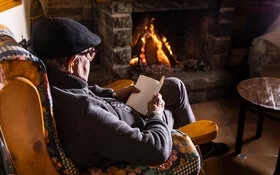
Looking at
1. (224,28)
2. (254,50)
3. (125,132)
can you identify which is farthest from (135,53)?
(125,132)

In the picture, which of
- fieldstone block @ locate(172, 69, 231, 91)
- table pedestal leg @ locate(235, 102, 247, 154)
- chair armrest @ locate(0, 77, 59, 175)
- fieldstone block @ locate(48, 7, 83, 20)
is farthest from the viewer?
fieldstone block @ locate(172, 69, 231, 91)

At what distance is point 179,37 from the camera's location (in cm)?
302

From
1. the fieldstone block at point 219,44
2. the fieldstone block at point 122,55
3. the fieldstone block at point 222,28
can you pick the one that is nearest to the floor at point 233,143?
the fieldstone block at point 219,44

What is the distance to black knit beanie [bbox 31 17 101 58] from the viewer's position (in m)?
1.05

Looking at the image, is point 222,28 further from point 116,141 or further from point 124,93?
point 116,141

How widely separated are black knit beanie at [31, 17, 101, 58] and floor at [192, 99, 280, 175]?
1.24m

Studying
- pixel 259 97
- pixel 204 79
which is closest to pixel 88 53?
pixel 259 97

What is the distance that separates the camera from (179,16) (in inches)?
115

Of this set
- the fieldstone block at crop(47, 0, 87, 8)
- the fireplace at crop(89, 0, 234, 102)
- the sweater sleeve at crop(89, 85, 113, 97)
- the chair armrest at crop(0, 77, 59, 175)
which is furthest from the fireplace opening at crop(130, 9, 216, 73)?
the chair armrest at crop(0, 77, 59, 175)

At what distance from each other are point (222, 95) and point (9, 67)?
7.29 ft

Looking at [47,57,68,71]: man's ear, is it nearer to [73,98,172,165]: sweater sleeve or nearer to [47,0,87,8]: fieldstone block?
[73,98,172,165]: sweater sleeve

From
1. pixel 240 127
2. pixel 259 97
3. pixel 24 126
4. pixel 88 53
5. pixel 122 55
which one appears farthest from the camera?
pixel 122 55

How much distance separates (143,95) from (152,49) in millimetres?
1369

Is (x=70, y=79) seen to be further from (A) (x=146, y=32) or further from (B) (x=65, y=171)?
(A) (x=146, y=32)
